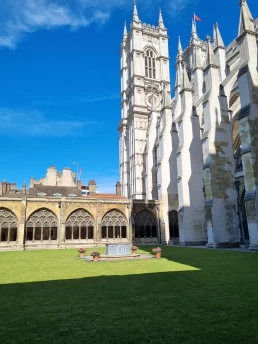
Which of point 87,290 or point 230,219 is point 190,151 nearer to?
point 230,219

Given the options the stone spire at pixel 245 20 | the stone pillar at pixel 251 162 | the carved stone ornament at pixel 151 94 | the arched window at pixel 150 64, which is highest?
the arched window at pixel 150 64

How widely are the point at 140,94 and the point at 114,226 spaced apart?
30.2 meters

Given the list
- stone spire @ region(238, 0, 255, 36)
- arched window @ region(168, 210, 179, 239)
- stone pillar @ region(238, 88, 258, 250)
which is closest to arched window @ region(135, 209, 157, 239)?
arched window @ region(168, 210, 179, 239)

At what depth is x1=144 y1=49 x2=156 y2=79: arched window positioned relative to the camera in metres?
54.9

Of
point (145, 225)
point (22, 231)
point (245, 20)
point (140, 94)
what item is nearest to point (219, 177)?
point (145, 225)

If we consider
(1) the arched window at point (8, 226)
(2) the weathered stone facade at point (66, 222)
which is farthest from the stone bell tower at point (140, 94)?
(1) the arched window at point (8, 226)

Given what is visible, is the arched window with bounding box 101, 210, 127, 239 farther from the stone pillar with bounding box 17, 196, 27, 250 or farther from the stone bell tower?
the stone bell tower

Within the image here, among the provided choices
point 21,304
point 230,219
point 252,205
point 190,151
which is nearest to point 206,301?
point 21,304

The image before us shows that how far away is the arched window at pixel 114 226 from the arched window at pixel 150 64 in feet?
114

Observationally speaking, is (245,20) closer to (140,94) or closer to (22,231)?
(22,231)

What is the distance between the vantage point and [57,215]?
91.9ft

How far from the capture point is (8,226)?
85.7 ft

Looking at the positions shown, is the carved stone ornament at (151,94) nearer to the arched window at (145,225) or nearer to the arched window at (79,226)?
the arched window at (145,225)

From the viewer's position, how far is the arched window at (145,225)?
30.6 m
